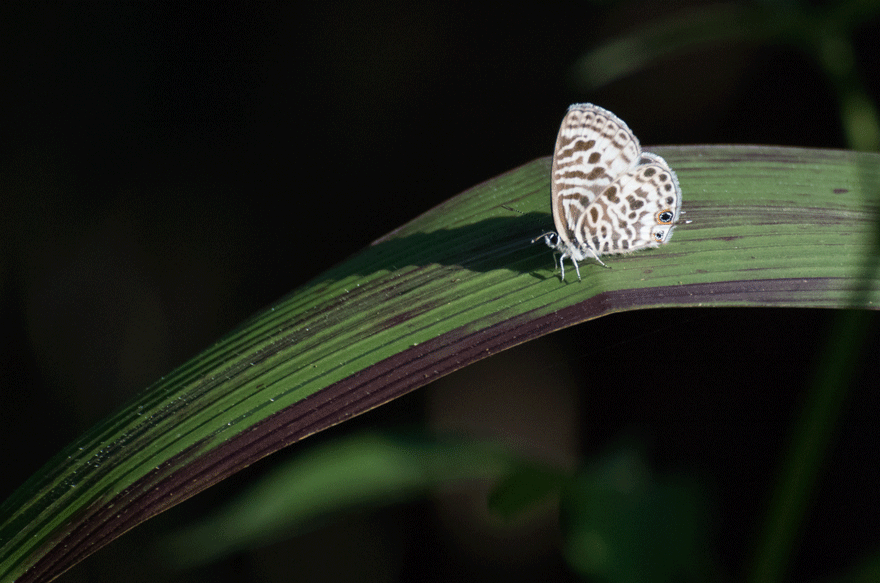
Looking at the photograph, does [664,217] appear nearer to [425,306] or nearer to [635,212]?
[635,212]

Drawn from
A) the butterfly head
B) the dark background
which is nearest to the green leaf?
the butterfly head

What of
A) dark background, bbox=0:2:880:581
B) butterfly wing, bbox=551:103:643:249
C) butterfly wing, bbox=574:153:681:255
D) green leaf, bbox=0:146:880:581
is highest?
dark background, bbox=0:2:880:581

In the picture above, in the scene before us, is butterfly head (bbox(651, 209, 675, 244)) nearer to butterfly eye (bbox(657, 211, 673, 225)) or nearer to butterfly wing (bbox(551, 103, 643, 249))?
butterfly eye (bbox(657, 211, 673, 225))

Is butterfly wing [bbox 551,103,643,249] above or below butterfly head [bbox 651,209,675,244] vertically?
above

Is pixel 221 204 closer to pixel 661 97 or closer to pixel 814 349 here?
pixel 661 97

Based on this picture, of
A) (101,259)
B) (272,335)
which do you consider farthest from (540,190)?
(101,259)

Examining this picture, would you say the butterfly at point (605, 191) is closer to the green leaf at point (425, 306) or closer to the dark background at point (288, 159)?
the green leaf at point (425, 306)
